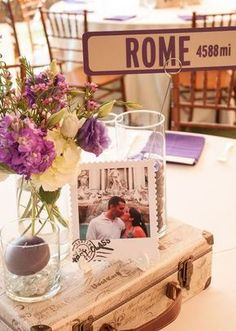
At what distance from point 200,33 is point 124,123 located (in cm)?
33

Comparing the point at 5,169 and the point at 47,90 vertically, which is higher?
the point at 47,90

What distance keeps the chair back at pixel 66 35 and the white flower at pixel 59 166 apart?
8.79 ft

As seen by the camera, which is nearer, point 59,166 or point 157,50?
point 59,166

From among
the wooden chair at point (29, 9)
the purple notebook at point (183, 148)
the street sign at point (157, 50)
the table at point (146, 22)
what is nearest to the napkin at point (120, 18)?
the table at point (146, 22)

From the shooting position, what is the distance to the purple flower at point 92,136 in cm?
81

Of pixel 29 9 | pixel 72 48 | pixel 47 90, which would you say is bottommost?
pixel 72 48

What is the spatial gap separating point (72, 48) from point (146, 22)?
0.57 metres

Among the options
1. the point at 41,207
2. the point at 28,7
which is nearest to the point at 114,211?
the point at 41,207

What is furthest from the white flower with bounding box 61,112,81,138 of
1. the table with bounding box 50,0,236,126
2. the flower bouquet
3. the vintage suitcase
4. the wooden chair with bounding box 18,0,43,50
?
the wooden chair with bounding box 18,0,43,50

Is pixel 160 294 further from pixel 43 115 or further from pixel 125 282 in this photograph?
pixel 43 115

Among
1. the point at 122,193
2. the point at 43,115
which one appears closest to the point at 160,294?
the point at 122,193

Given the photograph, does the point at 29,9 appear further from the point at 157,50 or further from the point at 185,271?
the point at 185,271

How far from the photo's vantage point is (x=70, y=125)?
2.64ft

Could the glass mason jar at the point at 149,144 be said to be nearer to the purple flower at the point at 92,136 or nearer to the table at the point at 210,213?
the table at the point at 210,213
